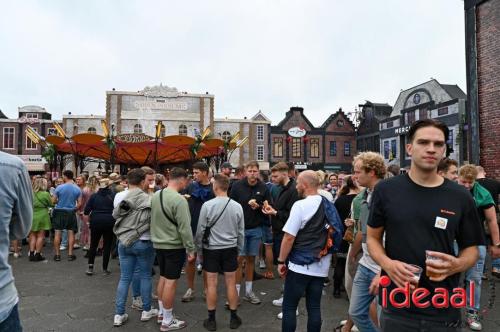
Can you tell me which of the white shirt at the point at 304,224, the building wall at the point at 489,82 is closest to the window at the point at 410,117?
the building wall at the point at 489,82

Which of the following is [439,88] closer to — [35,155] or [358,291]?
[358,291]

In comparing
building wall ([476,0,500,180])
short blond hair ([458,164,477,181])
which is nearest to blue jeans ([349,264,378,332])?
short blond hair ([458,164,477,181])

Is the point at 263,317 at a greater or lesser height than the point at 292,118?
lesser

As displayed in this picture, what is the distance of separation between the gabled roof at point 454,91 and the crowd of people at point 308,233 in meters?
27.2

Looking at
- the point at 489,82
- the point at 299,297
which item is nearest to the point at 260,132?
the point at 489,82

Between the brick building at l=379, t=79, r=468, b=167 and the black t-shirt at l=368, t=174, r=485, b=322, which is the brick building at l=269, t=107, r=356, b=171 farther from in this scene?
the black t-shirt at l=368, t=174, r=485, b=322

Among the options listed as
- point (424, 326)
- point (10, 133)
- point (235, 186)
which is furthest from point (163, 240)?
point (10, 133)

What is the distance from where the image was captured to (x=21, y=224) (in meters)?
1.81

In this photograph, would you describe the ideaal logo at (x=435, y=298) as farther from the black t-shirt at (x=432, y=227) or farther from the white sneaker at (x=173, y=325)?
the white sneaker at (x=173, y=325)

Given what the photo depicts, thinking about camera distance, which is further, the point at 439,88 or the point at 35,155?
the point at 35,155

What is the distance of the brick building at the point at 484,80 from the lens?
402 inches

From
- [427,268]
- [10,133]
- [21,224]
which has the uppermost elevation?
[10,133]

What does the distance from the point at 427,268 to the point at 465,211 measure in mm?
392

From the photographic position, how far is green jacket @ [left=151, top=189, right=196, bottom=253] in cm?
402
